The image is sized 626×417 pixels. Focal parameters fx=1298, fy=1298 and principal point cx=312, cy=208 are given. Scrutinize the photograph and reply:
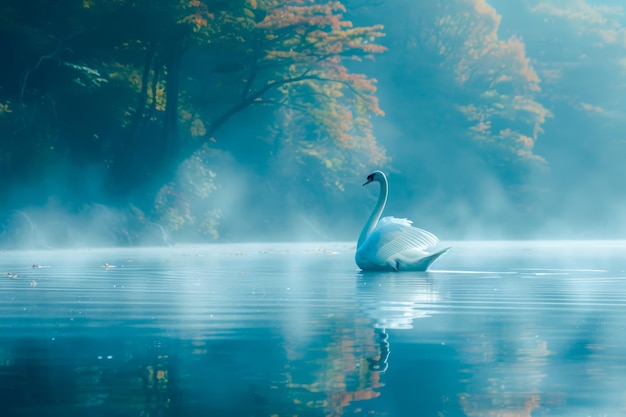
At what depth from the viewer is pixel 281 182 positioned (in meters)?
53.3

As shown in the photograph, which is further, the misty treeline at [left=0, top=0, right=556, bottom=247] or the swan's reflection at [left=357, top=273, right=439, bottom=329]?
the misty treeline at [left=0, top=0, right=556, bottom=247]

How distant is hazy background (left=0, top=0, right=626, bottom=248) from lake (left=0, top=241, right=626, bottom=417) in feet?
77.6

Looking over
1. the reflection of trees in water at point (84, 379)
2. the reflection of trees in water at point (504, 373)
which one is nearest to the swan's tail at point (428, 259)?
the reflection of trees in water at point (504, 373)

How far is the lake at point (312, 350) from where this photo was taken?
631 centimetres

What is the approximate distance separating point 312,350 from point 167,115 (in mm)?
33325

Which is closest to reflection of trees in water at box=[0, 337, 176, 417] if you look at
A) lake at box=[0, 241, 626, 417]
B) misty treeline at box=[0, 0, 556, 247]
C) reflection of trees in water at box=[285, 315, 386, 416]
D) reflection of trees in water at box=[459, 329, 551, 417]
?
lake at box=[0, 241, 626, 417]

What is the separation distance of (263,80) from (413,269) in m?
24.0

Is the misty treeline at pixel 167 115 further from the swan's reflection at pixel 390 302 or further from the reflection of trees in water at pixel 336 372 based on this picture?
the reflection of trees in water at pixel 336 372

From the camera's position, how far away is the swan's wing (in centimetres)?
2033

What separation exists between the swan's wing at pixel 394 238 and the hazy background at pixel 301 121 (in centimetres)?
1860

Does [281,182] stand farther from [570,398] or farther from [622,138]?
[570,398]

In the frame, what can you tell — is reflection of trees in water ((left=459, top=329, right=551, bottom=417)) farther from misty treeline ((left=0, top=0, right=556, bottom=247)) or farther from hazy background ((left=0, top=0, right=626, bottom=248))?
misty treeline ((left=0, top=0, right=556, bottom=247))

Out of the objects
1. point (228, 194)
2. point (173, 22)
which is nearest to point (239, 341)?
point (173, 22)

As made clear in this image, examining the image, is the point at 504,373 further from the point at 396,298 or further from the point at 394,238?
the point at 394,238
